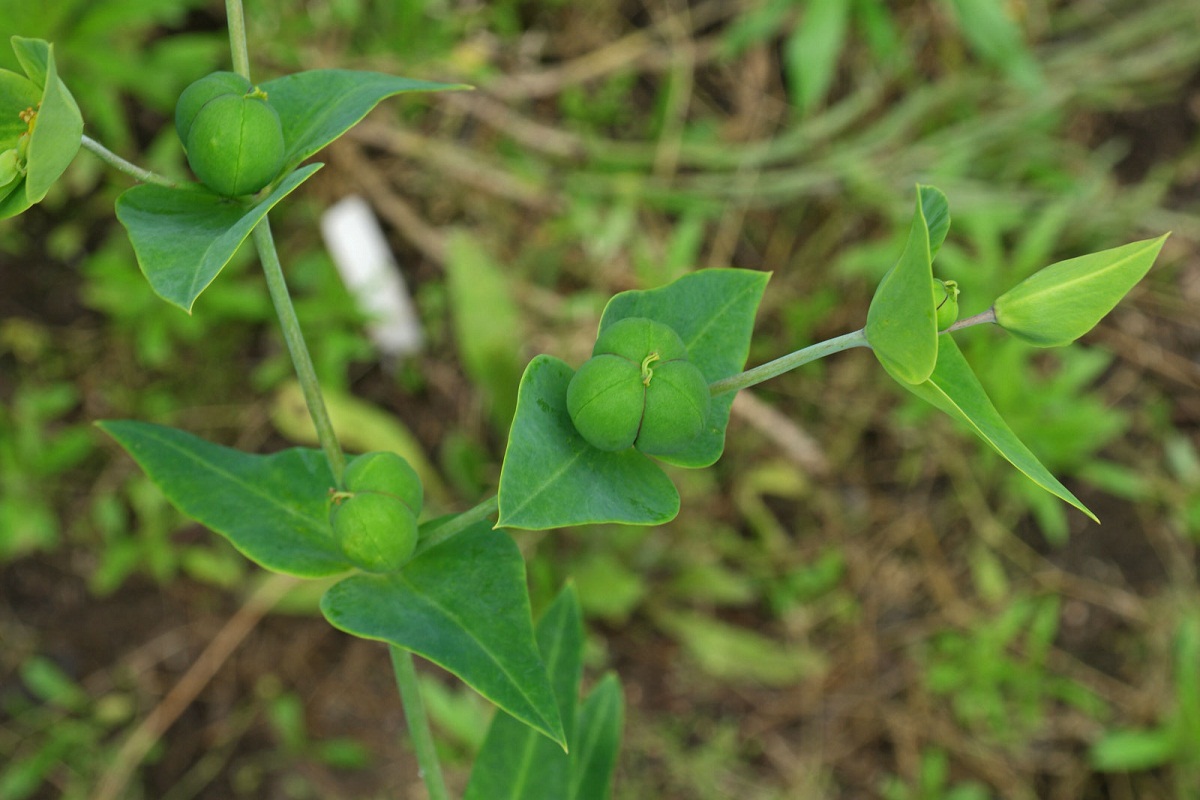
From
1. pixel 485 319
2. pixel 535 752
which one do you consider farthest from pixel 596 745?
pixel 485 319

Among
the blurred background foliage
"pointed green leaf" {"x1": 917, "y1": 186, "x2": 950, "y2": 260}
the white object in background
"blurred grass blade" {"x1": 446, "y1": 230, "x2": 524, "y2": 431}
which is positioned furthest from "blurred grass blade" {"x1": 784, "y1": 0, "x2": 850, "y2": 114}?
"pointed green leaf" {"x1": 917, "y1": 186, "x2": 950, "y2": 260}

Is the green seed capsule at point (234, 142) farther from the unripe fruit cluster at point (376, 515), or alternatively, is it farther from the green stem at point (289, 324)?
the unripe fruit cluster at point (376, 515)

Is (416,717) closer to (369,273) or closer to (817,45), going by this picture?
(369,273)

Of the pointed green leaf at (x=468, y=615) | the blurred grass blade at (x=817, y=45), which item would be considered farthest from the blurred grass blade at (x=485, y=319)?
the pointed green leaf at (x=468, y=615)

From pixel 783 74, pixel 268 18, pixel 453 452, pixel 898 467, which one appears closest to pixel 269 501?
pixel 453 452

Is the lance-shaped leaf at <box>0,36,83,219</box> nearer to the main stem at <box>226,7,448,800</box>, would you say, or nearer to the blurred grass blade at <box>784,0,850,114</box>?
the main stem at <box>226,7,448,800</box>

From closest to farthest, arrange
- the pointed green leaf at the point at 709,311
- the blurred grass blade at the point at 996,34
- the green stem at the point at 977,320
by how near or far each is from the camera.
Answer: the green stem at the point at 977,320, the pointed green leaf at the point at 709,311, the blurred grass blade at the point at 996,34
